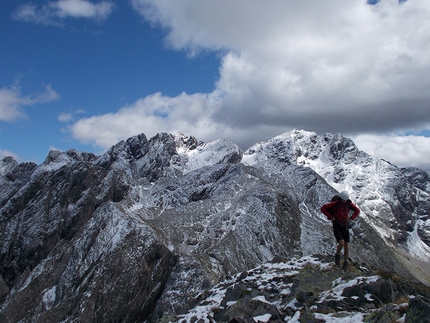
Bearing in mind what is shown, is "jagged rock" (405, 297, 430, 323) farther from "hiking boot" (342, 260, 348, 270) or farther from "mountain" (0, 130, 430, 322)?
"mountain" (0, 130, 430, 322)

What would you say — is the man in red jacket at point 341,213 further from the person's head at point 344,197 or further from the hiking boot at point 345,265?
the hiking boot at point 345,265

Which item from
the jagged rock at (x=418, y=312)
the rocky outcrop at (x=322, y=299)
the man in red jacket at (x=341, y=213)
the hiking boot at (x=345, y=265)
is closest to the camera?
the jagged rock at (x=418, y=312)

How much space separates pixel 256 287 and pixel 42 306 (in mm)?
111198

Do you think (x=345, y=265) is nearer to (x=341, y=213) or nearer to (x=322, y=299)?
(x=341, y=213)

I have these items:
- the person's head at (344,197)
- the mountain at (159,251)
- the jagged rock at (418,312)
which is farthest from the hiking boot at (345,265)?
the mountain at (159,251)

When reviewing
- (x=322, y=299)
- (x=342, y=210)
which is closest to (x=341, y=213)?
(x=342, y=210)

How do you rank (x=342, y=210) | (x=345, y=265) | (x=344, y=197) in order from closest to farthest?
(x=344, y=197), (x=342, y=210), (x=345, y=265)

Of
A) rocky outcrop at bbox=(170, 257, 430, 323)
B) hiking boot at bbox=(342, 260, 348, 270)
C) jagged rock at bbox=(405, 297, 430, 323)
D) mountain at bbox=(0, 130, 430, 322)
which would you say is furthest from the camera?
mountain at bbox=(0, 130, 430, 322)

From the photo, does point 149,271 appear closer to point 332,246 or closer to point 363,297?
point 332,246

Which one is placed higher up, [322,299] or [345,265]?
[345,265]

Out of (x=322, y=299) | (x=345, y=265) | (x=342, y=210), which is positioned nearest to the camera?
(x=322, y=299)

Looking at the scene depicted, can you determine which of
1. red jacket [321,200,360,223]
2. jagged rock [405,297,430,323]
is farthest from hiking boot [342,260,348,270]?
jagged rock [405,297,430,323]

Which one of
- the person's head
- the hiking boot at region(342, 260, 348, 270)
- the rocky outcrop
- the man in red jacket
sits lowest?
the rocky outcrop

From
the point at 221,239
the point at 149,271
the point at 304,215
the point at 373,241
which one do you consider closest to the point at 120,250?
the point at 149,271
